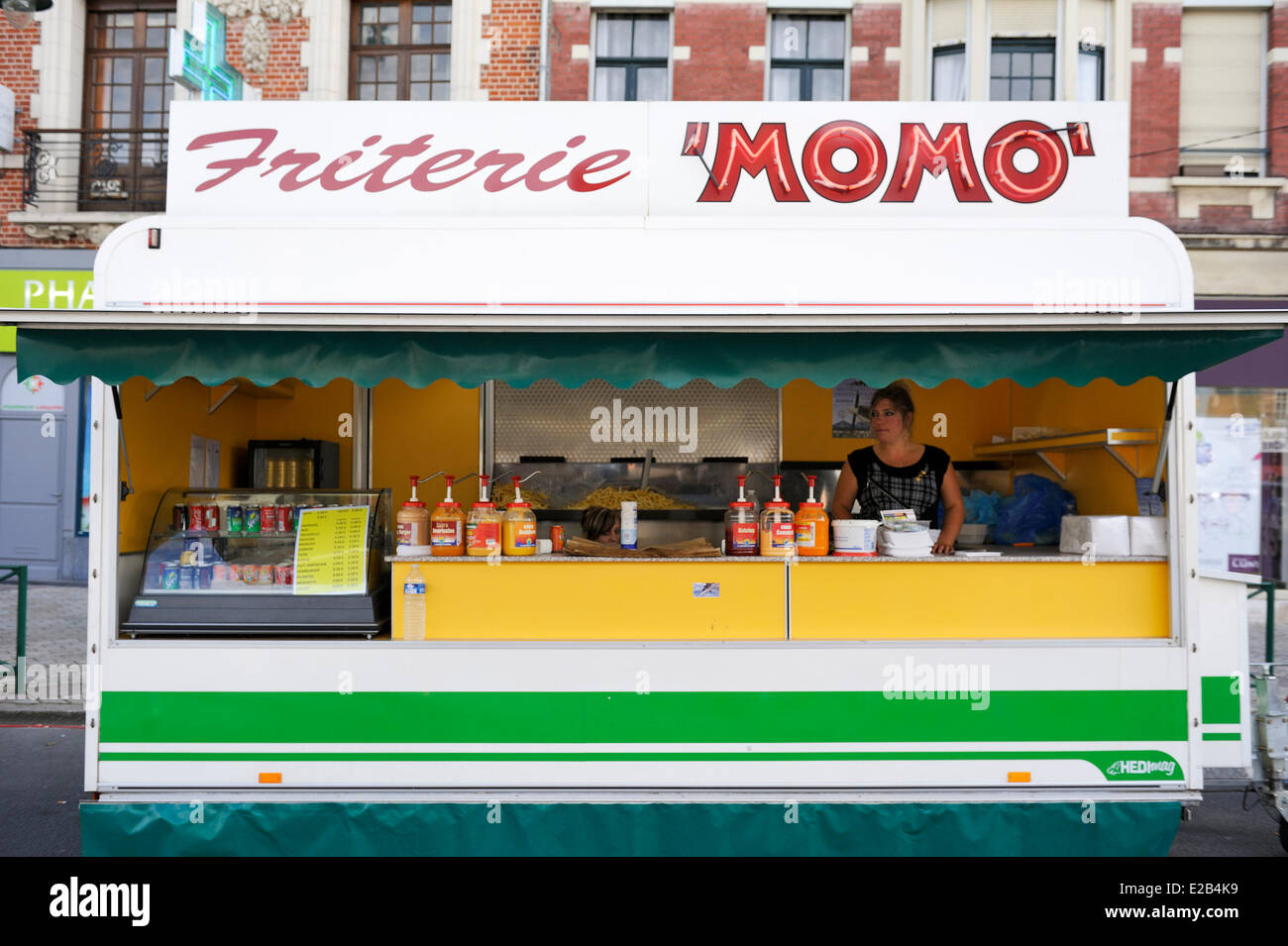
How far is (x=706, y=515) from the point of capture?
259 inches

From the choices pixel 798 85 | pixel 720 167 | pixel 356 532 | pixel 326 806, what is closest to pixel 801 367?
pixel 720 167

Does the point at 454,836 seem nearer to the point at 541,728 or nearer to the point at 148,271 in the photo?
the point at 541,728

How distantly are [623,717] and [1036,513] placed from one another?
10.9ft

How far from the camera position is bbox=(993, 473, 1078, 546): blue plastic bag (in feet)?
18.9

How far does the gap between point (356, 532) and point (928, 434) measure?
414 centimetres

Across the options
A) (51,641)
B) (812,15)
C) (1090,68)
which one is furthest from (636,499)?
(1090,68)

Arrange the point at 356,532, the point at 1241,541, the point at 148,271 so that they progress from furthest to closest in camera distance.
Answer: the point at 1241,541 < the point at 356,532 < the point at 148,271

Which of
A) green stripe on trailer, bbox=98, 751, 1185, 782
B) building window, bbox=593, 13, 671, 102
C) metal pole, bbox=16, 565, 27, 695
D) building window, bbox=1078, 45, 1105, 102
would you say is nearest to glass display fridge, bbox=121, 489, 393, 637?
green stripe on trailer, bbox=98, 751, 1185, 782

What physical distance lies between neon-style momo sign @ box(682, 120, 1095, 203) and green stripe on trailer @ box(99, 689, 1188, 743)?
7.90 ft

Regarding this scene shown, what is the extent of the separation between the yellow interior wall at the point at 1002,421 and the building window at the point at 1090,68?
804cm

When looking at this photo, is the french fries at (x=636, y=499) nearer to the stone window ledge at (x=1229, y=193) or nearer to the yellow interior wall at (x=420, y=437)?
the yellow interior wall at (x=420, y=437)

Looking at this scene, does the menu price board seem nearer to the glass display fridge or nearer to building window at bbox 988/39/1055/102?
the glass display fridge

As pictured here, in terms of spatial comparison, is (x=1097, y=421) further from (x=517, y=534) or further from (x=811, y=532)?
(x=517, y=534)

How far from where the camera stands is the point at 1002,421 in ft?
21.6
